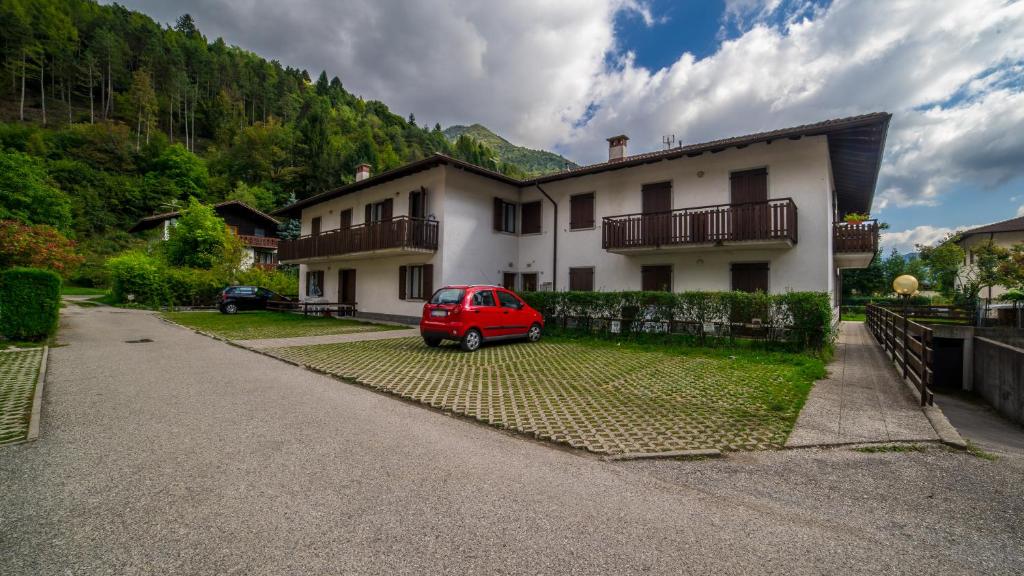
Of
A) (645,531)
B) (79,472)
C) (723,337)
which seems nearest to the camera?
(645,531)

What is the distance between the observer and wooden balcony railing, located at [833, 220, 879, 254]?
13.4 meters

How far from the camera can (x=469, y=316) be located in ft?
→ 34.0

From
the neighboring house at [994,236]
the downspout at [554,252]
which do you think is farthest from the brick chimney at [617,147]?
the neighboring house at [994,236]

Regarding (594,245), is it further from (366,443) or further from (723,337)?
(366,443)

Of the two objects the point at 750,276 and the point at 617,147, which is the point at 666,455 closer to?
the point at 750,276

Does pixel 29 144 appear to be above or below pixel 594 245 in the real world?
above

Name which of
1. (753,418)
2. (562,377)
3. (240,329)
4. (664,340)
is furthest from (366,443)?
(240,329)

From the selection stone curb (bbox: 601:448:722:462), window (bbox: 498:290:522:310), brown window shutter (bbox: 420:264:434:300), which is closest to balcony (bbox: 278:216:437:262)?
A: brown window shutter (bbox: 420:264:434:300)

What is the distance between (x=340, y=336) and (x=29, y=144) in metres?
69.1

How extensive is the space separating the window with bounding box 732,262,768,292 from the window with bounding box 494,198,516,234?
30.2ft

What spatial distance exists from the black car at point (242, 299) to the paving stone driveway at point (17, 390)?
14636 millimetres

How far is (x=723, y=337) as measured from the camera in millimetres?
11047

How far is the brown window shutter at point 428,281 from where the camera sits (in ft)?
55.9

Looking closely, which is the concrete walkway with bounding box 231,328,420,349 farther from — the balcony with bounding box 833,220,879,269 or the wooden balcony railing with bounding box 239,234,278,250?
the wooden balcony railing with bounding box 239,234,278,250
